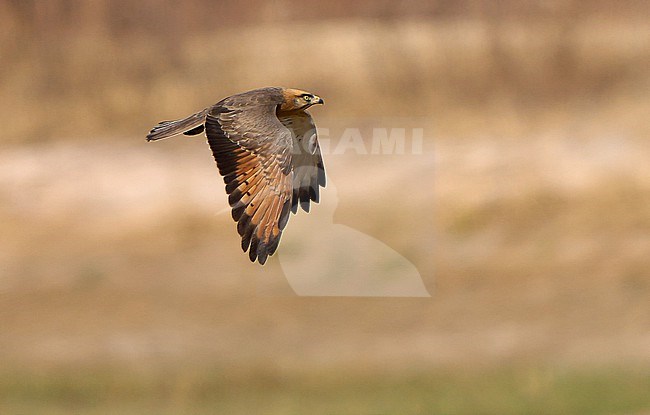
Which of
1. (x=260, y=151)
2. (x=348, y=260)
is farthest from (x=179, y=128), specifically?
(x=348, y=260)

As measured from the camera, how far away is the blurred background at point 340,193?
18062 mm

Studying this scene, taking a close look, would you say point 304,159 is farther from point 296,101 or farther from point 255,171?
point 255,171

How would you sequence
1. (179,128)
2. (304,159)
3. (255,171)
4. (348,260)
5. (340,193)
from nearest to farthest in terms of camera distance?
(255,171), (179,128), (304,159), (348,260), (340,193)

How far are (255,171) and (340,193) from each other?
13880 millimetres

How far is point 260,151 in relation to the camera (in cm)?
674

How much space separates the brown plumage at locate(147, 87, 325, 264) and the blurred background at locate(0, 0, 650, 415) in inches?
392

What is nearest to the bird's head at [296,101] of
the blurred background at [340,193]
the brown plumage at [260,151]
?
the brown plumage at [260,151]

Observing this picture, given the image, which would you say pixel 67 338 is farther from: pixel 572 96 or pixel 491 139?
pixel 572 96

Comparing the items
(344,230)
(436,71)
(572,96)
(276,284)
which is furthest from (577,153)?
(276,284)

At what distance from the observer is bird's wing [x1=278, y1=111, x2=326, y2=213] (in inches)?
295

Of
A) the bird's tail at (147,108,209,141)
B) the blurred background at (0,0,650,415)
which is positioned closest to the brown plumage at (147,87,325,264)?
the bird's tail at (147,108,209,141)

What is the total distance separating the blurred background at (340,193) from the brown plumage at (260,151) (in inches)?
392

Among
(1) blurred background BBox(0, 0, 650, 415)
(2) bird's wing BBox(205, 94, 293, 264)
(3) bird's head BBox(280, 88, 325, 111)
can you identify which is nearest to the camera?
(2) bird's wing BBox(205, 94, 293, 264)

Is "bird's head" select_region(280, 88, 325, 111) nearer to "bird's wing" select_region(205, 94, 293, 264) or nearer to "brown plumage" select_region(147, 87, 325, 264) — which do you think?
"brown plumage" select_region(147, 87, 325, 264)
